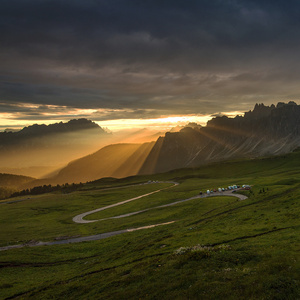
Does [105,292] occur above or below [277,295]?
below

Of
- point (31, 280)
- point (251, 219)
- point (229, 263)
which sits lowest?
point (31, 280)

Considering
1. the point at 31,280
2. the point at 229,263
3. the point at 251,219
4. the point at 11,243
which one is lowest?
the point at 11,243

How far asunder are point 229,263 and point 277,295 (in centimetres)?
806

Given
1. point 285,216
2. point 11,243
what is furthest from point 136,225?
point 285,216

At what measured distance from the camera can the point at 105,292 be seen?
91.1ft

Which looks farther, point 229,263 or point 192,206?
point 192,206

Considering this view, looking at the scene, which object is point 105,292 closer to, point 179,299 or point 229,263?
point 179,299

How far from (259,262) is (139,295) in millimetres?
13432

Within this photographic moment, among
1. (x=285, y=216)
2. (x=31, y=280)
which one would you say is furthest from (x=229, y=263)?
(x=31, y=280)

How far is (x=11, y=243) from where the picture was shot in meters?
79.8

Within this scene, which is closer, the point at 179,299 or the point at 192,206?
the point at 179,299

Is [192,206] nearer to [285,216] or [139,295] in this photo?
[285,216]

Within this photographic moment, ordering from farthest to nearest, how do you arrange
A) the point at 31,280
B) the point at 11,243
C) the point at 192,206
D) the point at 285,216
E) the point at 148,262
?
the point at 192,206, the point at 11,243, the point at 285,216, the point at 31,280, the point at 148,262

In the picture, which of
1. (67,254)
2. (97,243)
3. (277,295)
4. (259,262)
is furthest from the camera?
(97,243)
